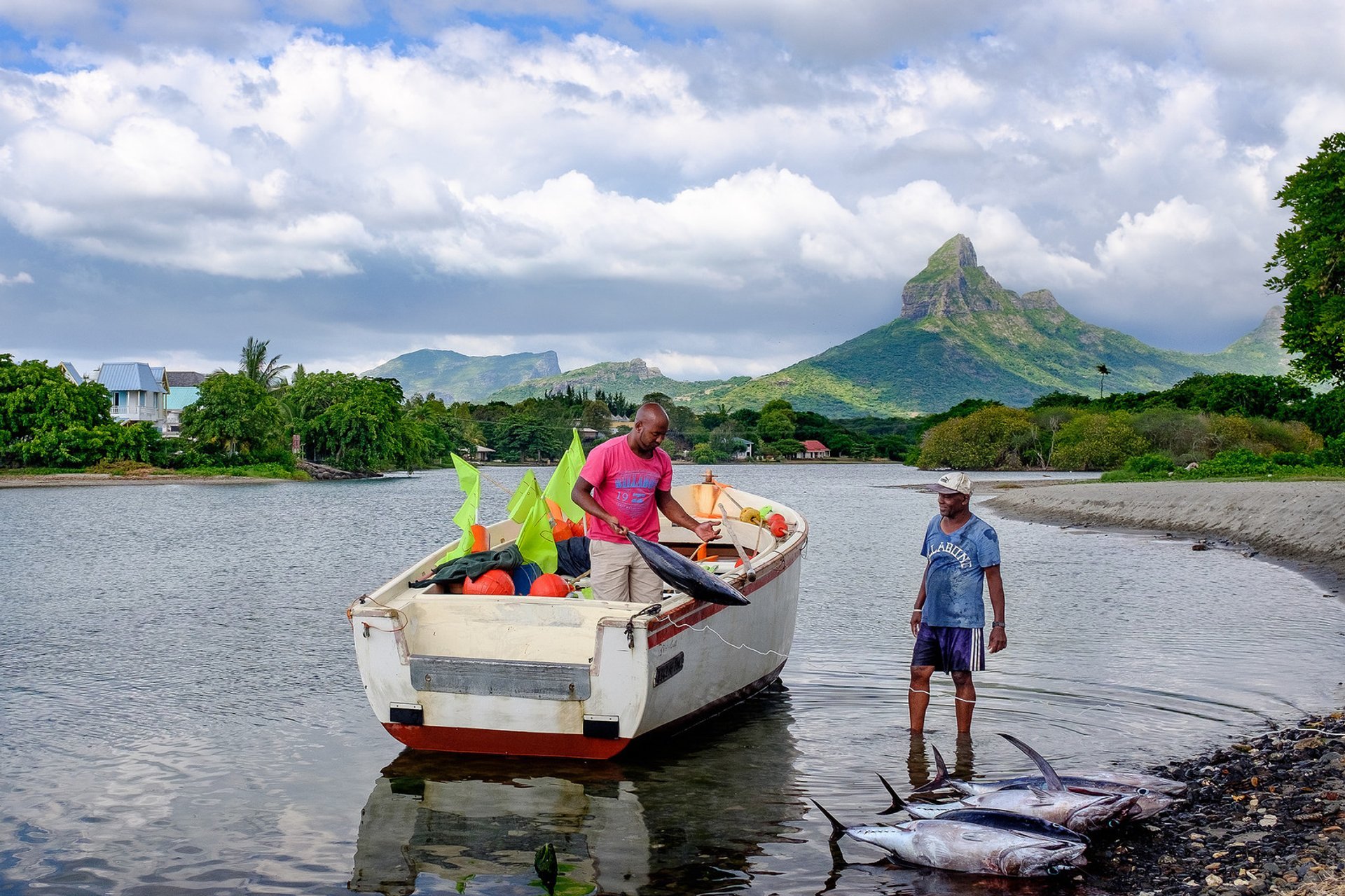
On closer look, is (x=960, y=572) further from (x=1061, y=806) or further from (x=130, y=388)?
(x=130, y=388)

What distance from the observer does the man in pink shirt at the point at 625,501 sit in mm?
7504

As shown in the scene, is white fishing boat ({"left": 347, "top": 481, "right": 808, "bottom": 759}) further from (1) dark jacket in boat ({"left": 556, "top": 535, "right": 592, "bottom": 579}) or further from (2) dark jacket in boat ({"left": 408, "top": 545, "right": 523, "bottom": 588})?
(1) dark jacket in boat ({"left": 556, "top": 535, "right": 592, "bottom": 579})

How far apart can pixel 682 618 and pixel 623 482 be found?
104 centimetres

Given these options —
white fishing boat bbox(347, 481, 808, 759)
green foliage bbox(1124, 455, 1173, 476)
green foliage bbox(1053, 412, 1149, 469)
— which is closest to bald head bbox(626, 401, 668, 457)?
white fishing boat bbox(347, 481, 808, 759)

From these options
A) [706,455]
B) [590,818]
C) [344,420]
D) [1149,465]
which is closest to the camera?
[590,818]

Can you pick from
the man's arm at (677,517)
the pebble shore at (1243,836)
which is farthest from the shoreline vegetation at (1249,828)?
the man's arm at (677,517)

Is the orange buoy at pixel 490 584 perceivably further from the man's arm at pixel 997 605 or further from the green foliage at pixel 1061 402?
the green foliage at pixel 1061 402

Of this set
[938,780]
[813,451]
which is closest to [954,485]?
[938,780]

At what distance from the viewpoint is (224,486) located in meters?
62.9

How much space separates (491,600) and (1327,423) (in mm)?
64566

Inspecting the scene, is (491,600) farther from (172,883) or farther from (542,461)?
(542,461)

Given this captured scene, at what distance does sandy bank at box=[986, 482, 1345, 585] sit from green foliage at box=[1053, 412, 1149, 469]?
33371 millimetres

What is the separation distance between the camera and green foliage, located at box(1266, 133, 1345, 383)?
31.3 meters

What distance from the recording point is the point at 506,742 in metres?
7.12
